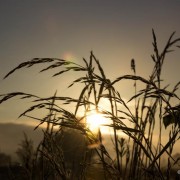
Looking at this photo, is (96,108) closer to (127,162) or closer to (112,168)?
(112,168)

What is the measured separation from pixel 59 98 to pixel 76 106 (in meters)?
0.12

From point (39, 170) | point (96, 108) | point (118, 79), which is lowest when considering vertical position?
point (39, 170)

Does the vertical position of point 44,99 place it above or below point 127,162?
above

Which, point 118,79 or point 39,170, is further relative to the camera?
point 39,170

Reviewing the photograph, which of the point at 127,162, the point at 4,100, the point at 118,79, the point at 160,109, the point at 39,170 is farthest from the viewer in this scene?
the point at 39,170

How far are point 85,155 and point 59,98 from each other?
0.87m

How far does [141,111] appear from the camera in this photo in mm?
2109

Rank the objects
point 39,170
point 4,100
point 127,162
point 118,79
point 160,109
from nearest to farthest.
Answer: point 118,79 → point 4,100 → point 160,109 → point 127,162 → point 39,170

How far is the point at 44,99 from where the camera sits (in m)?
1.63

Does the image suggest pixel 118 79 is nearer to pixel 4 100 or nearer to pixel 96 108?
pixel 96 108

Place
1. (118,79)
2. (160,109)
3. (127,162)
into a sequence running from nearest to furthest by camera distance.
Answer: (118,79) → (160,109) → (127,162)

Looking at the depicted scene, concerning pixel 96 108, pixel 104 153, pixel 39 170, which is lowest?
pixel 39 170

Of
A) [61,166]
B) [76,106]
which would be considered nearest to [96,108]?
[76,106]

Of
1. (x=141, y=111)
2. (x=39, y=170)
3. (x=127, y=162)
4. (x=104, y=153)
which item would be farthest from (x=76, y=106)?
(x=39, y=170)
